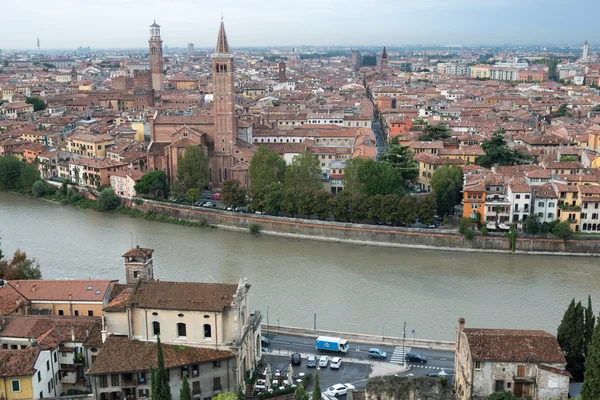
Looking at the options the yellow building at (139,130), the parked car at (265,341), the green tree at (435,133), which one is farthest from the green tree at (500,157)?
the yellow building at (139,130)

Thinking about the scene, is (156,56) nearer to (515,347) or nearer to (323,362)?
(323,362)

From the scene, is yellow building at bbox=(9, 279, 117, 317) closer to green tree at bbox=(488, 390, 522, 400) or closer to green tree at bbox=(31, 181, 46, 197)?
green tree at bbox=(488, 390, 522, 400)

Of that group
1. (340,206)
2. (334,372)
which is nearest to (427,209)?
(340,206)

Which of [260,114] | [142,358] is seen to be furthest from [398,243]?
[260,114]

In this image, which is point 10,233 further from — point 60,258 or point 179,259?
point 179,259

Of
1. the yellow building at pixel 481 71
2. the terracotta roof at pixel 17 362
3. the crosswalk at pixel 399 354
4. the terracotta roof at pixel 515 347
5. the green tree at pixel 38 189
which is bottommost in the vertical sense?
the crosswalk at pixel 399 354

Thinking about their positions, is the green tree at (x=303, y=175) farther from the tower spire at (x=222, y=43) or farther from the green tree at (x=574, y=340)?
the green tree at (x=574, y=340)

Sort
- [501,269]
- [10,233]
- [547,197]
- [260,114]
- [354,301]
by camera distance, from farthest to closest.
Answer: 1. [260,114]
2. [10,233]
3. [547,197]
4. [501,269]
5. [354,301]
